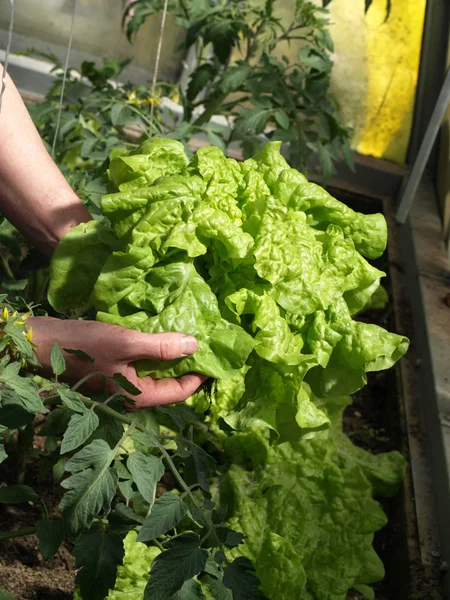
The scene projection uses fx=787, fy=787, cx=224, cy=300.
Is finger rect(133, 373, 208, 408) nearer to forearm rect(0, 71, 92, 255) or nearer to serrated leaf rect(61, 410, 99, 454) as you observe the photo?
serrated leaf rect(61, 410, 99, 454)

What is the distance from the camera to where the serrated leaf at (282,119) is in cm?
296

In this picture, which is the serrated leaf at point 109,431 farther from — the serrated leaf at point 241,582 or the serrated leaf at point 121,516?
the serrated leaf at point 241,582

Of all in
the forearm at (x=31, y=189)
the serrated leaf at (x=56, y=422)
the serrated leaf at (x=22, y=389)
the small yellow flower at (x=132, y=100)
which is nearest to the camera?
the serrated leaf at (x=22, y=389)

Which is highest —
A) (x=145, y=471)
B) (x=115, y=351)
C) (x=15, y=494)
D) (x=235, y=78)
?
(x=235, y=78)

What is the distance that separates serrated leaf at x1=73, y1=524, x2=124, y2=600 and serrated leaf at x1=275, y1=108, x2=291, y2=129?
1.87 meters

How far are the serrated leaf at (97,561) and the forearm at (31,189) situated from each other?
0.75 meters

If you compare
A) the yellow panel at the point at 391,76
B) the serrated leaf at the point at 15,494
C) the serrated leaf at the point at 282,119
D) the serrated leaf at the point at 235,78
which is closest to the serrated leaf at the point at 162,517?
the serrated leaf at the point at 15,494

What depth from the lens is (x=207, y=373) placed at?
159 centimetres

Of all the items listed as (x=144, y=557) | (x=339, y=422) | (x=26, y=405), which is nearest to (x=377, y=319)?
(x=339, y=422)

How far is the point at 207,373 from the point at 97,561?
1.35 feet

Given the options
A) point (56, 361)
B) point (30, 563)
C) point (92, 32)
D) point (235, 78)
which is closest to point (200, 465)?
point (56, 361)

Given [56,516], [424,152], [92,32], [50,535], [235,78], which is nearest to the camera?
[50,535]

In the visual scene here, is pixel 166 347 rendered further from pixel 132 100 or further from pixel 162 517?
pixel 132 100

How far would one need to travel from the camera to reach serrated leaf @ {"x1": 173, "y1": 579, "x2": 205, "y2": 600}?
1.32 meters
